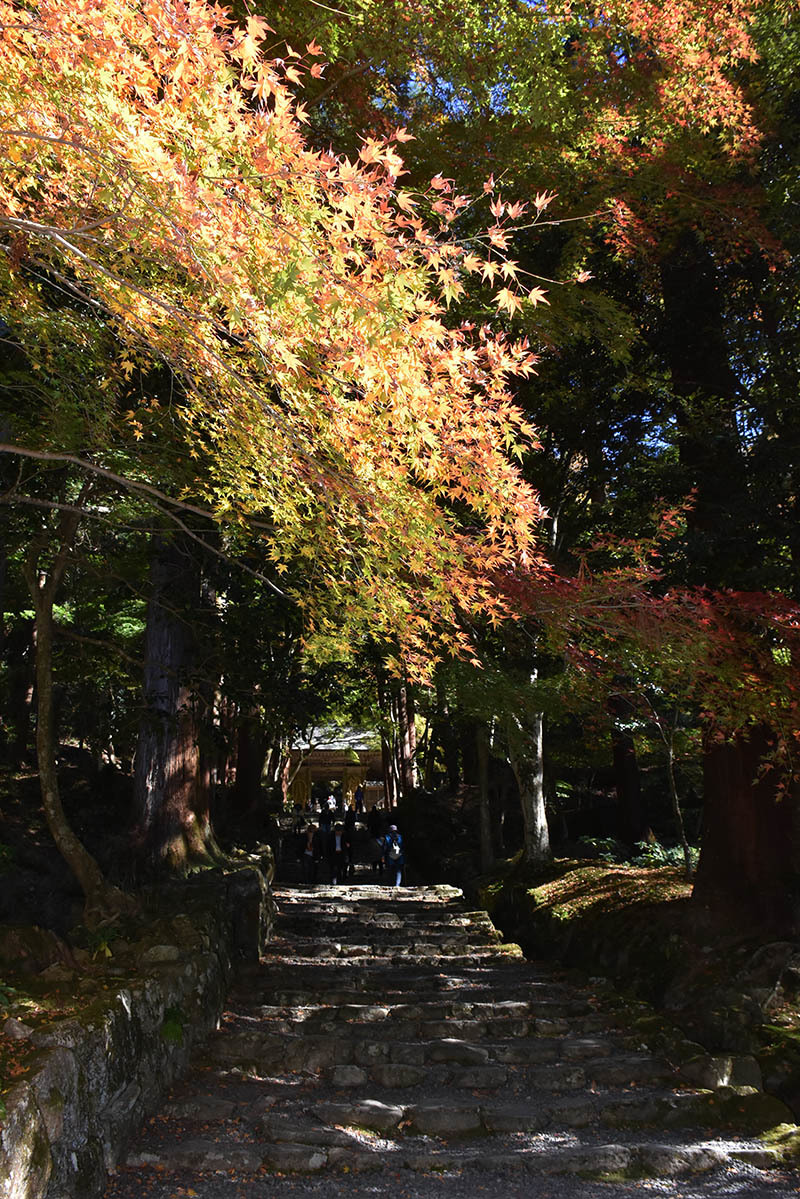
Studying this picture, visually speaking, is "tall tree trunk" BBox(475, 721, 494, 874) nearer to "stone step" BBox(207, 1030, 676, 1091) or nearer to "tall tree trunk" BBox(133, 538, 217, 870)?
"tall tree trunk" BBox(133, 538, 217, 870)

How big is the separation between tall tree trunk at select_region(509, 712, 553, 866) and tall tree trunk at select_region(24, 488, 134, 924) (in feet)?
21.3

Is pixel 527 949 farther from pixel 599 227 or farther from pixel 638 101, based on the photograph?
pixel 638 101

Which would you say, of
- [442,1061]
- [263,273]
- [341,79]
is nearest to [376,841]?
[442,1061]

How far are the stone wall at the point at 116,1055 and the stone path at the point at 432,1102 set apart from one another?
10.2 inches

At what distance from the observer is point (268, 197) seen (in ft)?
12.7

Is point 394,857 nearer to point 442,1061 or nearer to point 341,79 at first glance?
point 442,1061

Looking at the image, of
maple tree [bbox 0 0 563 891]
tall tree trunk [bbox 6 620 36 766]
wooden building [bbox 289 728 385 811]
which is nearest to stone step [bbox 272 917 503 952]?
tall tree trunk [bbox 6 620 36 766]

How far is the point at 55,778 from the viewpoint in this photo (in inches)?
297

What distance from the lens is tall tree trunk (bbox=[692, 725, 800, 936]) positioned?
8766 millimetres

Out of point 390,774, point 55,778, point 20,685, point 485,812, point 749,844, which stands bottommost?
point 485,812

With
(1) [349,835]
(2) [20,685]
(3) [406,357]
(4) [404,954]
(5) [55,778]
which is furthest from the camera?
(1) [349,835]

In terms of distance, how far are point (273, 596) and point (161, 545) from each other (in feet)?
7.29

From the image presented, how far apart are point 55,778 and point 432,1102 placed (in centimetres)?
426

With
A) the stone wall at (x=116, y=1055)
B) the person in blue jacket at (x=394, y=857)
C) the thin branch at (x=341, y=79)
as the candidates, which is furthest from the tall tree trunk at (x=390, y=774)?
the thin branch at (x=341, y=79)
